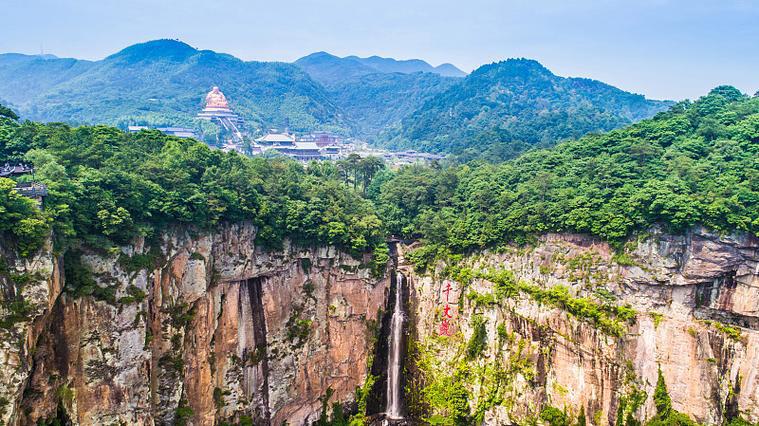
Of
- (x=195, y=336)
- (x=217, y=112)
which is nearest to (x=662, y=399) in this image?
(x=195, y=336)

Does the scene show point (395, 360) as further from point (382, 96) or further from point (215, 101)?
point (382, 96)

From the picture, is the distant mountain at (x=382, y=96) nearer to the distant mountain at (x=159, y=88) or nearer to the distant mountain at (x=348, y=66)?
the distant mountain at (x=159, y=88)

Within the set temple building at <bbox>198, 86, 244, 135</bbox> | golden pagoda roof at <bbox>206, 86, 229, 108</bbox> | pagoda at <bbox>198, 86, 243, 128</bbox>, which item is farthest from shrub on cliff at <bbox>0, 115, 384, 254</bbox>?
golden pagoda roof at <bbox>206, 86, 229, 108</bbox>

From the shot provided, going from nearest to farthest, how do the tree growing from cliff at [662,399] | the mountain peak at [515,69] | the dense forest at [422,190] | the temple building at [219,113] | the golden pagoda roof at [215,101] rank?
the dense forest at [422,190]
the tree growing from cliff at [662,399]
the temple building at [219,113]
the golden pagoda roof at [215,101]
the mountain peak at [515,69]

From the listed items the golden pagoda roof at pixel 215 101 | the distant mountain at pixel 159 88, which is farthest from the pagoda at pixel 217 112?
the distant mountain at pixel 159 88

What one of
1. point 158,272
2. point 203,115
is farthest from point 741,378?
point 203,115

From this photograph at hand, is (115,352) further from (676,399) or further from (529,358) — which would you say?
(676,399)
